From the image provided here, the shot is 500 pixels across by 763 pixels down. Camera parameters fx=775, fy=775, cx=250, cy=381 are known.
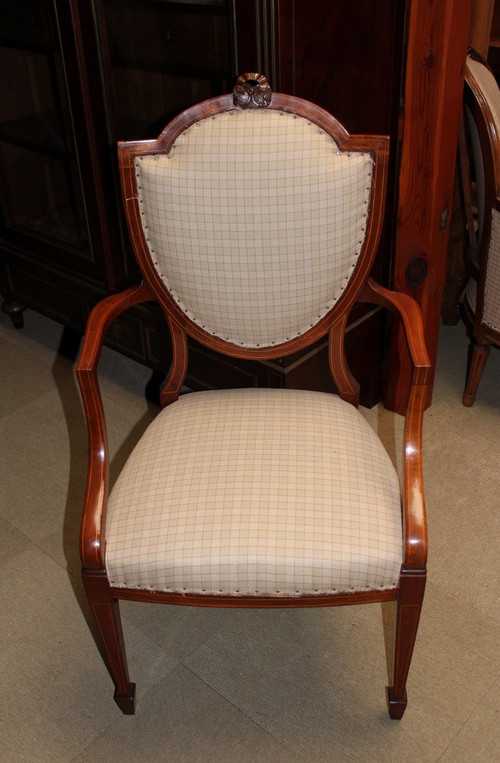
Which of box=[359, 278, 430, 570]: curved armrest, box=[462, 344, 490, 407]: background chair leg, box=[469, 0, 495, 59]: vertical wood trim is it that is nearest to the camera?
box=[359, 278, 430, 570]: curved armrest

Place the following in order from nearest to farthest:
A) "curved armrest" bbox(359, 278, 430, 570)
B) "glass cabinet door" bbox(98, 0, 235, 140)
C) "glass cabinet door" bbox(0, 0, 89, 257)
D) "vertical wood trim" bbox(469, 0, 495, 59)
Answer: "curved armrest" bbox(359, 278, 430, 570), "glass cabinet door" bbox(98, 0, 235, 140), "glass cabinet door" bbox(0, 0, 89, 257), "vertical wood trim" bbox(469, 0, 495, 59)

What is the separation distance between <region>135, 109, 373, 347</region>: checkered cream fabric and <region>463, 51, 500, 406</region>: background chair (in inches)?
30.9

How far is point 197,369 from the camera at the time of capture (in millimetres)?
2316

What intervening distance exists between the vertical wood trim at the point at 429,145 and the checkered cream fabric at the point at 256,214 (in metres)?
0.60

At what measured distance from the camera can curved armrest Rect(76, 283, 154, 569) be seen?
132 centimetres

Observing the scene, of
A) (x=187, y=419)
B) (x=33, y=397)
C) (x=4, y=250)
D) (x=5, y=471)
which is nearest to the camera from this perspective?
(x=187, y=419)

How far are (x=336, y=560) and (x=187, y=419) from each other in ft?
1.48

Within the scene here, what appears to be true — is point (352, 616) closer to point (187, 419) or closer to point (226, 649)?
point (226, 649)

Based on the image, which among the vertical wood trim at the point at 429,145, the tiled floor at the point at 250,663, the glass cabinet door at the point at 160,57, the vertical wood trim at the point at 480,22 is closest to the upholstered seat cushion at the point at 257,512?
the tiled floor at the point at 250,663

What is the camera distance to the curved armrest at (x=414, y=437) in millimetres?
1290

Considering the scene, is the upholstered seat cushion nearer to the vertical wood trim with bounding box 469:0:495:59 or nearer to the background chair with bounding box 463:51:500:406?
the background chair with bounding box 463:51:500:406

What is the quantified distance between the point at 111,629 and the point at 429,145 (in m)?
1.39

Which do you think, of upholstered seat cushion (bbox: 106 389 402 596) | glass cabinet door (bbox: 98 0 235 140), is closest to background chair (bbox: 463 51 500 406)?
glass cabinet door (bbox: 98 0 235 140)

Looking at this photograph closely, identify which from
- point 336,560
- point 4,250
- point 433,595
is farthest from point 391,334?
point 4,250
